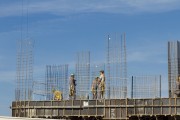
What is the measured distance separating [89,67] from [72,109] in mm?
4690

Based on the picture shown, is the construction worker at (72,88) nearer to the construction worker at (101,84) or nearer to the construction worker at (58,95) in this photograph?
the construction worker at (58,95)

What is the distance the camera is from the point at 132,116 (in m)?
30.7

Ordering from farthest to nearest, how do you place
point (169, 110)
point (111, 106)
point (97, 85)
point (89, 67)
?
1. point (89, 67)
2. point (97, 85)
3. point (111, 106)
4. point (169, 110)

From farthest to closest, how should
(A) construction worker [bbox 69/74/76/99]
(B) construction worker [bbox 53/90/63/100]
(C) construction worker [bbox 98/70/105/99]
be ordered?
(B) construction worker [bbox 53/90/63/100] < (A) construction worker [bbox 69/74/76/99] < (C) construction worker [bbox 98/70/105/99]

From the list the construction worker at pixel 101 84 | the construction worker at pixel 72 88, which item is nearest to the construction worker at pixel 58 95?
the construction worker at pixel 72 88

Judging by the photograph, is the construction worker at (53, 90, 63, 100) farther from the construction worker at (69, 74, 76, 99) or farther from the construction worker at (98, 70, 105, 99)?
the construction worker at (98, 70, 105, 99)

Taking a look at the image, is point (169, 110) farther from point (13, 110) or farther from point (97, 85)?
point (13, 110)

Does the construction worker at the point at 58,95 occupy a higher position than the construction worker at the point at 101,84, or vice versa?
Answer: the construction worker at the point at 101,84

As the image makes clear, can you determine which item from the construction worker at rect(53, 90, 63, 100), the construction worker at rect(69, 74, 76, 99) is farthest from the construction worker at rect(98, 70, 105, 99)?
the construction worker at rect(53, 90, 63, 100)

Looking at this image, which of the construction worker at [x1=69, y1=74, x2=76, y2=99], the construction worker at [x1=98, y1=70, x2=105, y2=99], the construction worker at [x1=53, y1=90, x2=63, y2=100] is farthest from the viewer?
the construction worker at [x1=53, y1=90, x2=63, y2=100]

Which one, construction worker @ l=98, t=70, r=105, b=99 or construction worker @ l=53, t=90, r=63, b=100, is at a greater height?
construction worker @ l=98, t=70, r=105, b=99

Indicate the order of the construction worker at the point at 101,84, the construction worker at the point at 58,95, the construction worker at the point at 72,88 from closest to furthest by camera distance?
the construction worker at the point at 101,84 → the construction worker at the point at 72,88 → the construction worker at the point at 58,95

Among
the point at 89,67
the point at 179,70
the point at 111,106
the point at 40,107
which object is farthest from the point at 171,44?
the point at 40,107

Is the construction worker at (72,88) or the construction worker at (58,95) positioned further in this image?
the construction worker at (58,95)
